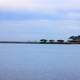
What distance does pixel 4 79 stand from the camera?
2898 centimetres

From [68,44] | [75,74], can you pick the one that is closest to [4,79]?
[75,74]

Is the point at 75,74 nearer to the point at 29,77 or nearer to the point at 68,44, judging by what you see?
the point at 29,77

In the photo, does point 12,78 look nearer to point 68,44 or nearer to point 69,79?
point 69,79

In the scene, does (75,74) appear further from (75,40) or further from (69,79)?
(75,40)

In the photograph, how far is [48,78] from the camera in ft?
98.5

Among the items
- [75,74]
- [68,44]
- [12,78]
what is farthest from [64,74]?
[68,44]

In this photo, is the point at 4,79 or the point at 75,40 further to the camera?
the point at 75,40

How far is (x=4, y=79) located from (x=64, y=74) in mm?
6321

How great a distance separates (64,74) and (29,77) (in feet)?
12.2

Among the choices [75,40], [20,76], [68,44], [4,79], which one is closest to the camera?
[4,79]

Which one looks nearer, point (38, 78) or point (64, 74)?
point (38, 78)

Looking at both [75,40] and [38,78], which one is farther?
[75,40]

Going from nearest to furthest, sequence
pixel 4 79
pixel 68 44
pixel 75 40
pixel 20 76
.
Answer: pixel 4 79
pixel 20 76
pixel 75 40
pixel 68 44

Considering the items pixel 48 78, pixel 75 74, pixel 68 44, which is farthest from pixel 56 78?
pixel 68 44
